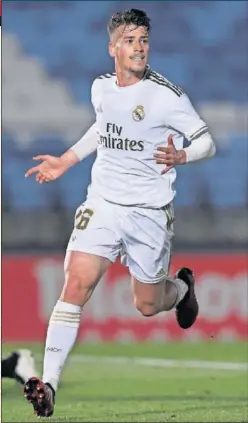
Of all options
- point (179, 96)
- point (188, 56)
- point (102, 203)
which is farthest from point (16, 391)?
point (188, 56)

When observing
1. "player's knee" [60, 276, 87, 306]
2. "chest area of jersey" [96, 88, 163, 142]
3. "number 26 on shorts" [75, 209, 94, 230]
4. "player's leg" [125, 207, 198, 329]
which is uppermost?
"chest area of jersey" [96, 88, 163, 142]

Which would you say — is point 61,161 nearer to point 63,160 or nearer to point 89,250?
point 63,160

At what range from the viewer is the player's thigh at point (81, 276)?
5.31 m

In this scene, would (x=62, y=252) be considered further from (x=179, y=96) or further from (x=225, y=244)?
(x=179, y=96)

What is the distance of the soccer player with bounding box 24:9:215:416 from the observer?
5.30 metres

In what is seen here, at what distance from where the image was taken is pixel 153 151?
550 cm

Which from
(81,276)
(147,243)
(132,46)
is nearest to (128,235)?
(147,243)

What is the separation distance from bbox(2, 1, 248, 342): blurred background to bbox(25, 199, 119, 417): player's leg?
22.0ft

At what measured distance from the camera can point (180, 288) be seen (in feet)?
21.3

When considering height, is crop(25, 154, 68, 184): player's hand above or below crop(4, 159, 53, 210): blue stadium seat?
below

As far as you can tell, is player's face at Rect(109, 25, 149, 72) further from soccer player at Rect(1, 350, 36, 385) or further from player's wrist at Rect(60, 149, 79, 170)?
soccer player at Rect(1, 350, 36, 385)

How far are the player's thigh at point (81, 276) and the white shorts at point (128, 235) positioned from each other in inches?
1.7

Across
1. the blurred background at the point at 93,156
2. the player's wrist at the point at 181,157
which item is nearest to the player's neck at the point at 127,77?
the player's wrist at the point at 181,157

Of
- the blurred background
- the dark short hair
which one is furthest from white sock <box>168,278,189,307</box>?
the blurred background
